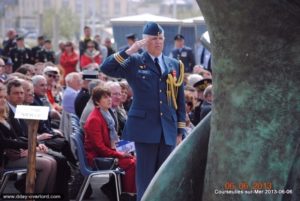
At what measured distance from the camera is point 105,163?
8.12 metres

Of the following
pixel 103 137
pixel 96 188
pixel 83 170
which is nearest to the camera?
pixel 83 170

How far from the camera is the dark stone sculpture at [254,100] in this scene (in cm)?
402

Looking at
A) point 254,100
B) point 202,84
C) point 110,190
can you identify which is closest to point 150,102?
point 110,190

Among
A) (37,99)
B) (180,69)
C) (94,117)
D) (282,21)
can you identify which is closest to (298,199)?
(282,21)

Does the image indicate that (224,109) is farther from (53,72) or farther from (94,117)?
(53,72)

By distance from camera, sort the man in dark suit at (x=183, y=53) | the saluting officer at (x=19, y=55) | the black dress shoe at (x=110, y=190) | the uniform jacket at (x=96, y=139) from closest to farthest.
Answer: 1. the uniform jacket at (x=96, y=139)
2. the black dress shoe at (x=110, y=190)
3. the man in dark suit at (x=183, y=53)
4. the saluting officer at (x=19, y=55)

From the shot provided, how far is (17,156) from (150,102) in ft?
5.19

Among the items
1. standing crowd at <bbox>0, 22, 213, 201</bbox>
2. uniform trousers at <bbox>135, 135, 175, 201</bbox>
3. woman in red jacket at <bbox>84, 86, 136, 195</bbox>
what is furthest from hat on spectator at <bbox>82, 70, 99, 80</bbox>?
uniform trousers at <bbox>135, 135, 175, 201</bbox>

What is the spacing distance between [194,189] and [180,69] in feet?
9.07

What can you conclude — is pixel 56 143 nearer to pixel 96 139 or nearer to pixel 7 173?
pixel 96 139

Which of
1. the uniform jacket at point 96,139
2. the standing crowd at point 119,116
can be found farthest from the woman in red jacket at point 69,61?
the uniform jacket at point 96,139

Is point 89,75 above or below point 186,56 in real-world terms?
above

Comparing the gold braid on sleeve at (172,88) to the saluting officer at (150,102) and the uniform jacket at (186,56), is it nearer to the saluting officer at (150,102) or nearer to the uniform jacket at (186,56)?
the saluting officer at (150,102)

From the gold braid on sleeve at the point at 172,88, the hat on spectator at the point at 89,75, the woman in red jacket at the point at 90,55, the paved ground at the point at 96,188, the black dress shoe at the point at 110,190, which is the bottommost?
the woman in red jacket at the point at 90,55
